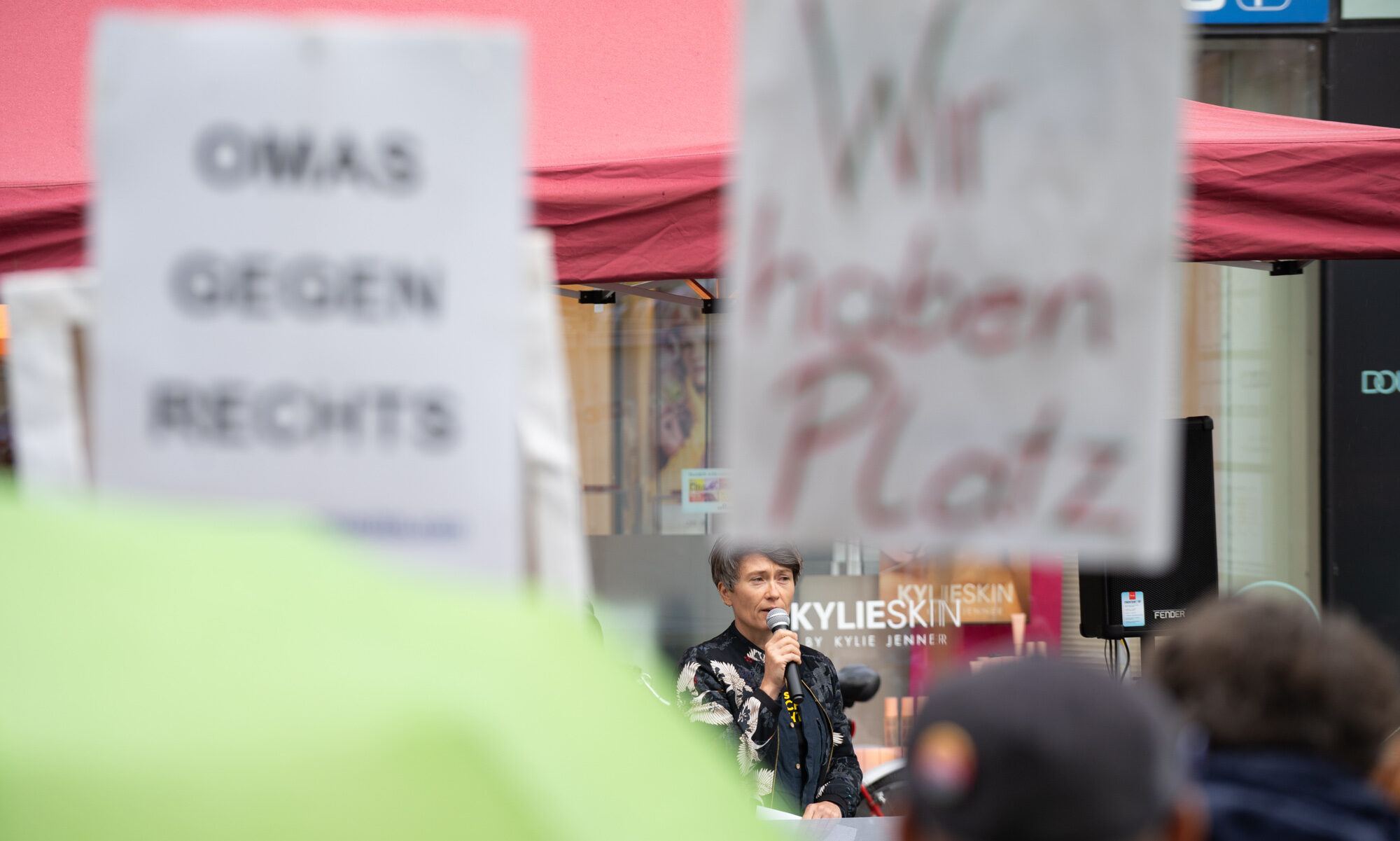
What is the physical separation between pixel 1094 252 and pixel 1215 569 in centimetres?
373

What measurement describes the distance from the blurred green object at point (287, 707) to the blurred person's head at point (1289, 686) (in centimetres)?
66

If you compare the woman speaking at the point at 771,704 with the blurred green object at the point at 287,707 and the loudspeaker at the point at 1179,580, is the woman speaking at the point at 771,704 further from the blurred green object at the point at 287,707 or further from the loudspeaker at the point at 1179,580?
the blurred green object at the point at 287,707

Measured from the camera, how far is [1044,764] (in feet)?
3.07

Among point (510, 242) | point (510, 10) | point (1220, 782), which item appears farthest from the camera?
Result: point (510, 10)

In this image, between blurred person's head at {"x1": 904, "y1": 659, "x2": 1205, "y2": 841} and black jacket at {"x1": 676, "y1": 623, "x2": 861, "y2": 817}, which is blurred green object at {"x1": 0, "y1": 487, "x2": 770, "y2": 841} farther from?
black jacket at {"x1": 676, "y1": 623, "x2": 861, "y2": 817}

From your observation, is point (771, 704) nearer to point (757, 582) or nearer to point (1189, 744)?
point (757, 582)

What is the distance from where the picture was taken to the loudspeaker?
4648mm

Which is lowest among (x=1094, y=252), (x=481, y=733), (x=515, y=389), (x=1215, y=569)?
(x=1215, y=569)

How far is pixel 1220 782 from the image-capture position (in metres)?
1.30

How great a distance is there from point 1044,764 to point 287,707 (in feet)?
1.87

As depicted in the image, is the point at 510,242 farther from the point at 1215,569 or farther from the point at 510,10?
the point at 1215,569

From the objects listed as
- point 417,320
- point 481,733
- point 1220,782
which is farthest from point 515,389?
point 1220,782

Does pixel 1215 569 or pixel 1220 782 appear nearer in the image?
pixel 1220 782

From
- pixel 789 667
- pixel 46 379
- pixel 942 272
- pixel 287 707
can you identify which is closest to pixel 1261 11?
pixel 789 667
